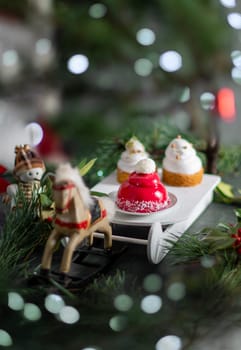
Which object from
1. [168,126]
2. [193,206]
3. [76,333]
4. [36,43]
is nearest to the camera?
[76,333]

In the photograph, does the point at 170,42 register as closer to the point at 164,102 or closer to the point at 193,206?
the point at 164,102

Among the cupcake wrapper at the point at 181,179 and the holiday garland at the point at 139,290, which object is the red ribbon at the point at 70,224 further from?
the cupcake wrapper at the point at 181,179

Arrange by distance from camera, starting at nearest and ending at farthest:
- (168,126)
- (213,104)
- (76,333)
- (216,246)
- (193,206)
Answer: (76,333), (216,246), (193,206), (168,126), (213,104)

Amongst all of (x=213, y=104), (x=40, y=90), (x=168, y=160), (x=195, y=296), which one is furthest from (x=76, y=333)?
(x=40, y=90)

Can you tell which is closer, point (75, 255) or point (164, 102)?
point (75, 255)

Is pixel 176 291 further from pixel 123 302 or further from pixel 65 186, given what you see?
pixel 65 186

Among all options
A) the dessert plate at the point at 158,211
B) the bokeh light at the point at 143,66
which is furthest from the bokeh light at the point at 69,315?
the bokeh light at the point at 143,66
